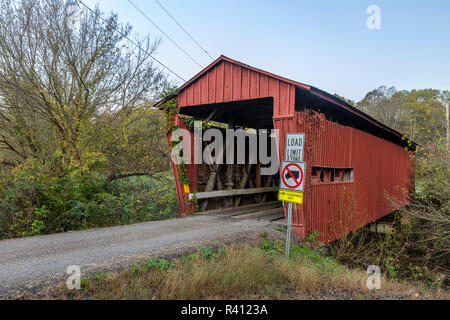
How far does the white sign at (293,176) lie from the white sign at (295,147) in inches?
5.3

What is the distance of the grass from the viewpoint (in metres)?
3.63

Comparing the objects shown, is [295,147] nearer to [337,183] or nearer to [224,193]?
[337,183]

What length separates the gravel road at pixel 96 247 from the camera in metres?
3.87

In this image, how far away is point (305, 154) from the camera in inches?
280

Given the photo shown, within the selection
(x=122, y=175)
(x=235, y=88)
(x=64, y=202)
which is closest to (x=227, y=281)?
(x=235, y=88)

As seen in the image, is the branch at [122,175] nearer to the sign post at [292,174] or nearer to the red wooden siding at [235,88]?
the red wooden siding at [235,88]

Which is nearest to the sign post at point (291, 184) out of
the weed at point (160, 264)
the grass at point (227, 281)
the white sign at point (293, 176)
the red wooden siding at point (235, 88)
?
the white sign at point (293, 176)

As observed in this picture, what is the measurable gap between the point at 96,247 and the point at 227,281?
262cm

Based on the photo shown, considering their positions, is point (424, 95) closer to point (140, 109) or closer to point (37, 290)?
point (140, 109)

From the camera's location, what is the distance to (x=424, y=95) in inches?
1694

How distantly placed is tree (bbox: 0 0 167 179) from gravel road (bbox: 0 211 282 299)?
12.3ft

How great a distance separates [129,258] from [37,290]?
130cm

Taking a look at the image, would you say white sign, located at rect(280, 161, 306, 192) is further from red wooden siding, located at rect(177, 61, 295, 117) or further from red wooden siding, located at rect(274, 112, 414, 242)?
red wooden siding, located at rect(177, 61, 295, 117)

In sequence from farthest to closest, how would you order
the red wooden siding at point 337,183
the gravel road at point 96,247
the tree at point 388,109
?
the tree at point 388,109 < the red wooden siding at point 337,183 < the gravel road at point 96,247
